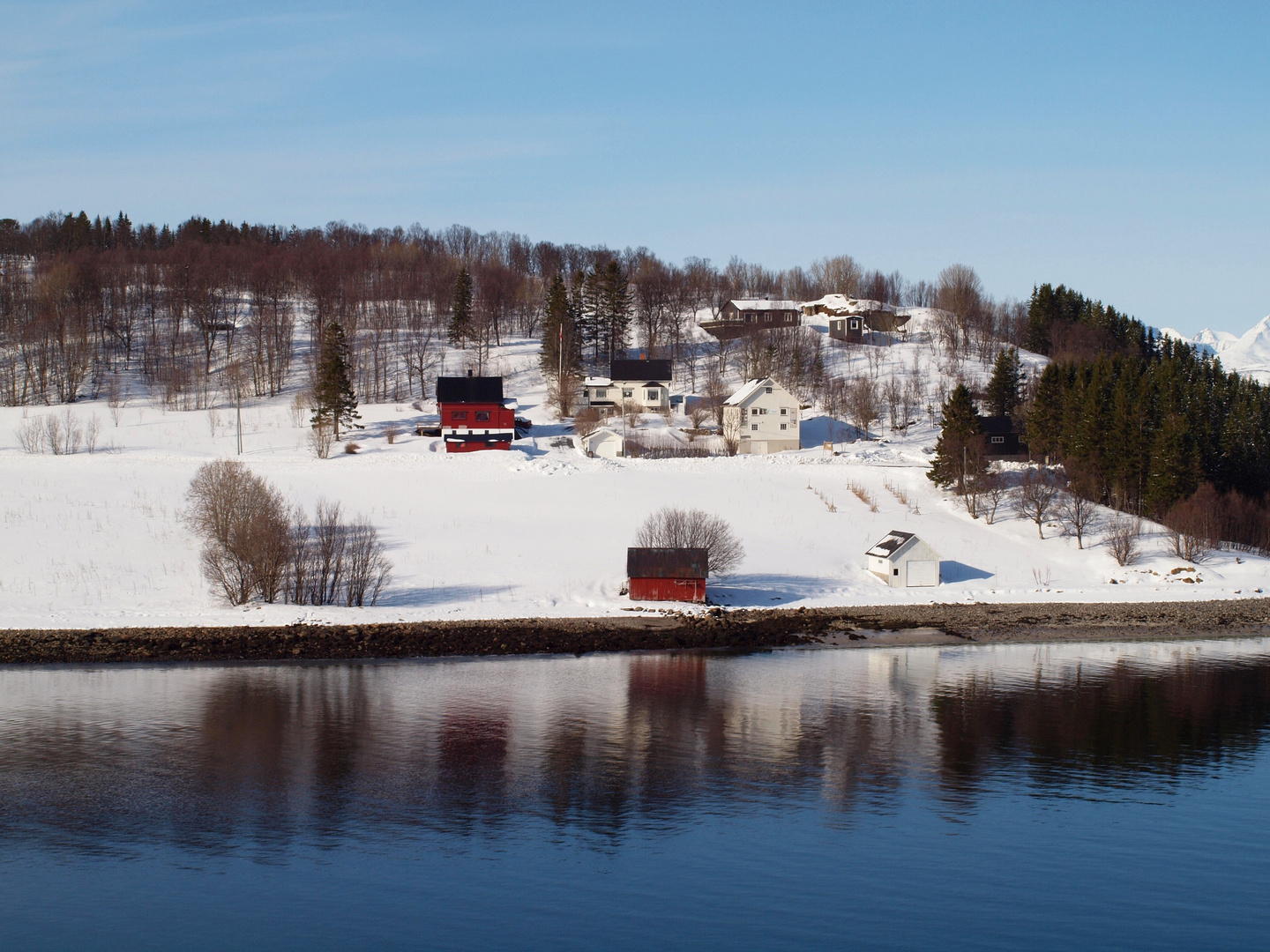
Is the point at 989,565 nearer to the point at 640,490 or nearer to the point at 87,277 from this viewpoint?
the point at 640,490

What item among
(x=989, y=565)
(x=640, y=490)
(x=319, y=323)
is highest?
(x=319, y=323)

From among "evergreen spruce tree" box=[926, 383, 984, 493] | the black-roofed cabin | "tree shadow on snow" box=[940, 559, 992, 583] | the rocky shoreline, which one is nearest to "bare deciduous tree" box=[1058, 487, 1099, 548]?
"evergreen spruce tree" box=[926, 383, 984, 493]

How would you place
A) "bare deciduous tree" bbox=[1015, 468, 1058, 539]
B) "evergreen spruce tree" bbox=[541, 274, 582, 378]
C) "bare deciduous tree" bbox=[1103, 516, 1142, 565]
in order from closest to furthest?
"bare deciduous tree" bbox=[1103, 516, 1142, 565] < "bare deciduous tree" bbox=[1015, 468, 1058, 539] < "evergreen spruce tree" bbox=[541, 274, 582, 378]

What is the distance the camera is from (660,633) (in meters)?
35.2

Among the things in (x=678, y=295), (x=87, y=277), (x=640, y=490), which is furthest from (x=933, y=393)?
(x=87, y=277)

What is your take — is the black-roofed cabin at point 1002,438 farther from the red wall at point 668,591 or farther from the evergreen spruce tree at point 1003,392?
the red wall at point 668,591

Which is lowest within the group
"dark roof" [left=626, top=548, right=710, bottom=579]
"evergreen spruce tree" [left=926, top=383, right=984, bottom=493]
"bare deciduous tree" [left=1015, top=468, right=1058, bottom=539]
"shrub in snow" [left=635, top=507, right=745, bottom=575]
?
"dark roof" [left=626, top=548, right=710, bottom=579]

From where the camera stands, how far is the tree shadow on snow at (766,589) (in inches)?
1565

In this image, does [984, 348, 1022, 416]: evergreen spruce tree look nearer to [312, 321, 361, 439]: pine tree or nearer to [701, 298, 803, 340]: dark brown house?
[701, 298, 803, 340]: dark brown house

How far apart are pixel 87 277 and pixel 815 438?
72.9 metres

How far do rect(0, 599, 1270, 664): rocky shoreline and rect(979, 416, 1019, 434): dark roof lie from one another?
2898 centimetres

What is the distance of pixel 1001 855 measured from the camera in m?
17.8

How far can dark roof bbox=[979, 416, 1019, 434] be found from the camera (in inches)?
2712

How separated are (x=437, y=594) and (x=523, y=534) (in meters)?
7.52
